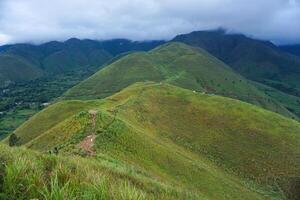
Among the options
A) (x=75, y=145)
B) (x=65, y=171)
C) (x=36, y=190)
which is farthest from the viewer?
(x=75, y=145)

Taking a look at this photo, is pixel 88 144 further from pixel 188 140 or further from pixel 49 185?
pixel 49 185

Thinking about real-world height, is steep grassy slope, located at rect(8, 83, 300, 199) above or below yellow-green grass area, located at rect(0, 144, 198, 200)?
below

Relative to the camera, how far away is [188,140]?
81.4 m

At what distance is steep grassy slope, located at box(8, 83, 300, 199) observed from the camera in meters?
57.1

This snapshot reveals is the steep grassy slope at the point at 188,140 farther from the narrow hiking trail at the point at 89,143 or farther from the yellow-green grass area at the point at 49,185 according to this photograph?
the yellow-green grass area at the point at 49,185

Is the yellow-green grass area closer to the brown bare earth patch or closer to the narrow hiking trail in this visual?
the narrow hiking trail

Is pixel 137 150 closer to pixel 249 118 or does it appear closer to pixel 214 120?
pixel 214 120

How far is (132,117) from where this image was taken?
8044 cm

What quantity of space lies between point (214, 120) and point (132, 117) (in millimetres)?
22691

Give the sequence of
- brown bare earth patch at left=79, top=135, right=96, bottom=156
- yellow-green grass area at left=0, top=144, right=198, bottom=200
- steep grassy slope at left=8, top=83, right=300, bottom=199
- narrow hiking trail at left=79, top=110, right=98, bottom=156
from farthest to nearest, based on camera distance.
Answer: steep grassy slope at left=8, top=83, right=300, bottom=199 → brown bare earth patch at left=79, top=135, right=96, bottom=156 → narrow hiking trail at left=79, top=110, right=98, bottom=156 → yellow-green grass area at left=0, top=144, right=198, bottom=200

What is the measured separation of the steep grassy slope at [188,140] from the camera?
2249 inches

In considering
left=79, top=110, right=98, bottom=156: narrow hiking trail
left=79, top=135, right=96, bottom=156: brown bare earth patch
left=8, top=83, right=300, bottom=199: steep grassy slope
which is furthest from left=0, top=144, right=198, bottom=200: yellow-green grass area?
left=79, top=135, right=96, bottom=156: brown bare earth patch

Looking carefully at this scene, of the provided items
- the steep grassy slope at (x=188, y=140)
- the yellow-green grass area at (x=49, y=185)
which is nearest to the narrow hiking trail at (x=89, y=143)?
the steep grassy slope at (x=188, y=140)

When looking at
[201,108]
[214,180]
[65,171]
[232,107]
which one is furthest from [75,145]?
[232,107]
